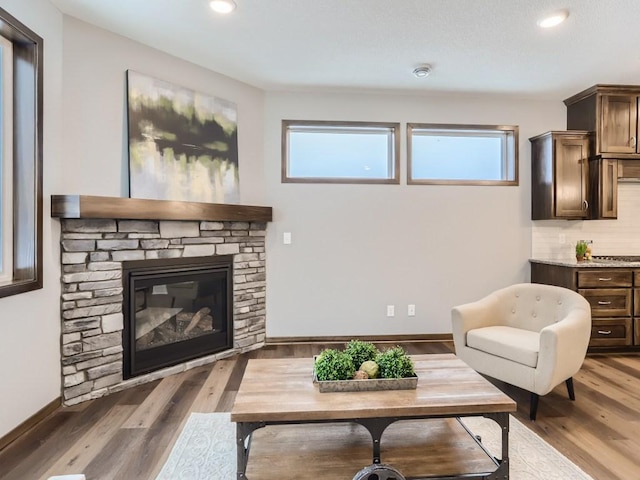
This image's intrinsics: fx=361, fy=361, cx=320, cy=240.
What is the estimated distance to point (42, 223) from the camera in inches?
92.1

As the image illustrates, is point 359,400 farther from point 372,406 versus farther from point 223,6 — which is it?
point 223,6

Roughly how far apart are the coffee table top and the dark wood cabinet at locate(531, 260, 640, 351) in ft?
7.76

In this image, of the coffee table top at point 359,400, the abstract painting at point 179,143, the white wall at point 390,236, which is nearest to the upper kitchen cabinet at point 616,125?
the white wall at point 390,236

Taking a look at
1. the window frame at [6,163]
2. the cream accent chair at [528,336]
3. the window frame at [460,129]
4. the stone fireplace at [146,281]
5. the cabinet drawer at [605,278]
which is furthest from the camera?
the window frame at [460,129]

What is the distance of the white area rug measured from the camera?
1.78 m

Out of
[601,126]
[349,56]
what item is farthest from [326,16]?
[601,126]

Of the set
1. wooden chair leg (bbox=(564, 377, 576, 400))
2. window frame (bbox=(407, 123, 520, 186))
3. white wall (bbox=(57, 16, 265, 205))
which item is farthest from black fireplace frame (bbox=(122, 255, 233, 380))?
wooden chair leg (bbox=(564, 377, 576, 400))

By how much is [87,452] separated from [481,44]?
3850 millimetres

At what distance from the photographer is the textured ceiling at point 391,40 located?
2.45 metres

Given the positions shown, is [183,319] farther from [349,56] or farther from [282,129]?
[349,56]

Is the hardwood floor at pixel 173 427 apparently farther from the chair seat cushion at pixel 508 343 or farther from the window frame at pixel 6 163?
the window frame at pixel 6 163

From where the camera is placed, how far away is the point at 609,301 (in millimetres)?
3504

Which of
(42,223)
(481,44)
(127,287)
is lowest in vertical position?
(127,287)

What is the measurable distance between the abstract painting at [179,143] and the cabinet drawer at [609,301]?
359 centimetres
